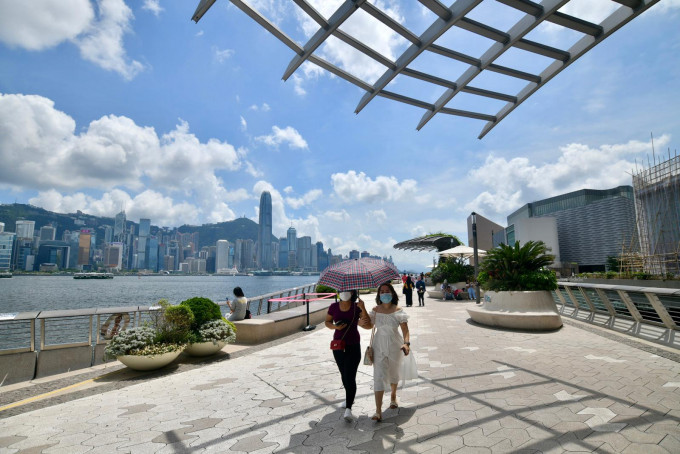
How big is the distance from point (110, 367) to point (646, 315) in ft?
40.1

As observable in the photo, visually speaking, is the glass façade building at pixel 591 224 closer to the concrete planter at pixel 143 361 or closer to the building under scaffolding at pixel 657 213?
the building under scaffolding at pixel 657 213

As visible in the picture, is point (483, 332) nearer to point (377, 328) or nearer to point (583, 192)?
point (377, 328)

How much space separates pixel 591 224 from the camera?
70.2 meters

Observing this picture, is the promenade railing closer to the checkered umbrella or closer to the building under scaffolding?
the checkered umbrella

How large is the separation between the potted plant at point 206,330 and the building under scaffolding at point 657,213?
38548mm

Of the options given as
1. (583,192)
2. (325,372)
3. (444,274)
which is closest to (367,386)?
(325,372)

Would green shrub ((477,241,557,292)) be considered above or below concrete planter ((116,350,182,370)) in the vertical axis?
above

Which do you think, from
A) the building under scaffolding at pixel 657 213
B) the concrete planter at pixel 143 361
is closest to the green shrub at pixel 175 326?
the concrete planter at pixel 143 361

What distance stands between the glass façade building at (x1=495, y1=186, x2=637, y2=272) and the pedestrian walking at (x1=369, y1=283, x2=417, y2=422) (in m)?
72.6

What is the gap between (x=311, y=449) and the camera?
10.8ft

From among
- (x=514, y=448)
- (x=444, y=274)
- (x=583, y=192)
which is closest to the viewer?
(x=514, y=448)

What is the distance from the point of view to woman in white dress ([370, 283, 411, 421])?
13.0ft

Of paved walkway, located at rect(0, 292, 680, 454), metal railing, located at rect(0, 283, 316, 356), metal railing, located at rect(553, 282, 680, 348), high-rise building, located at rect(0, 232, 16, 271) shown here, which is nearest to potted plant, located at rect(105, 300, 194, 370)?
paved walkway, located at rect(0, 292, 680, 454)

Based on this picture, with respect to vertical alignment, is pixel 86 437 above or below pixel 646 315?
below
